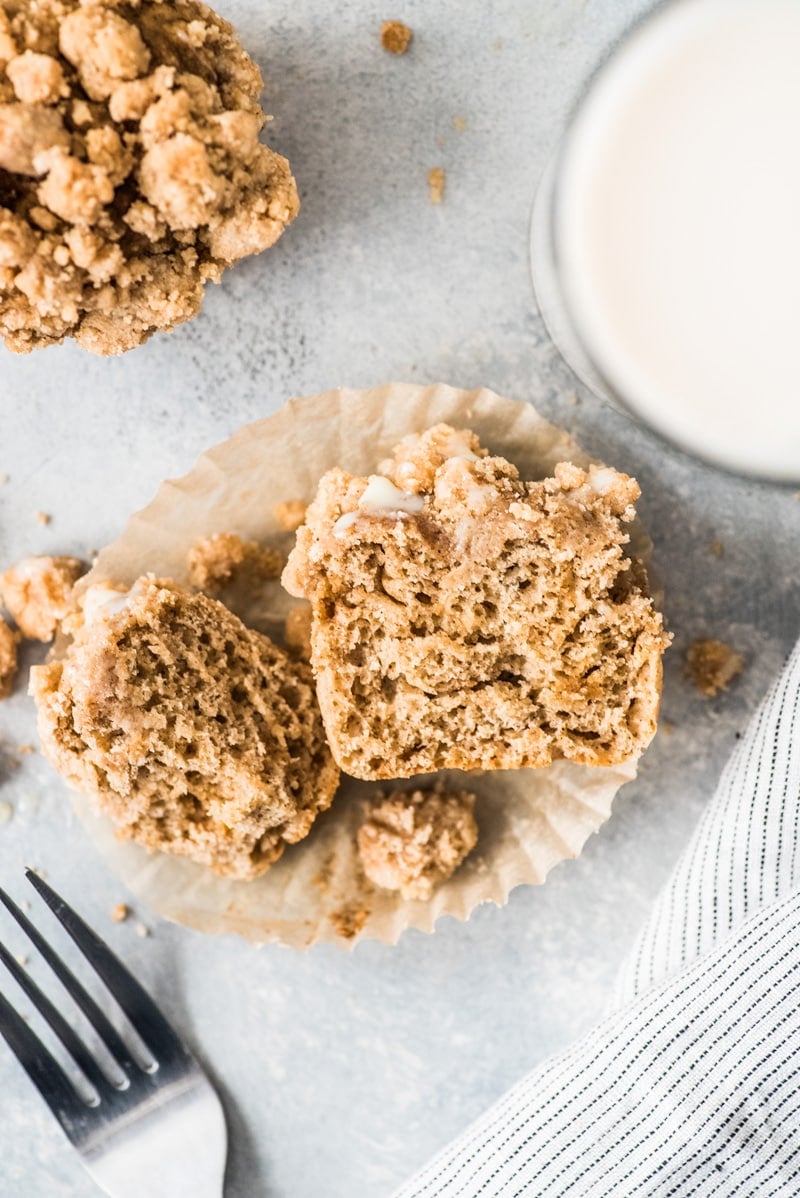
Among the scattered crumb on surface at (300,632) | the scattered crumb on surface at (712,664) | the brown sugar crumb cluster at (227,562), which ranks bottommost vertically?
the scattered crumb on surface at (712,664)

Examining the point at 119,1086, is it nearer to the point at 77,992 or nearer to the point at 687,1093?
the point at 77,992

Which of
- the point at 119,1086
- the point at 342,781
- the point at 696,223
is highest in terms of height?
the point at 696,223

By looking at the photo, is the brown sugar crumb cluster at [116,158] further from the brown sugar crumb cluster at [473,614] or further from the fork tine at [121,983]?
the fork tine at [121,983]

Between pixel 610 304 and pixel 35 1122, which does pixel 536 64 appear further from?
pixel 35 1122

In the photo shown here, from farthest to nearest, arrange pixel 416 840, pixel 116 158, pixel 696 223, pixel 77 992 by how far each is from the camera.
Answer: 1. pixel 77 992
2. pixel 416 840
3. pixel 696 223
4. pixel 116 158

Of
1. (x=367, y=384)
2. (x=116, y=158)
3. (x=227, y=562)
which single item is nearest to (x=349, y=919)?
(x=227, y=562)

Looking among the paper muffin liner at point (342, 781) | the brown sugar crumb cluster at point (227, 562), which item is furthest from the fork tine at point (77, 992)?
the brown sugar crumb cluster at point (227, 562)
